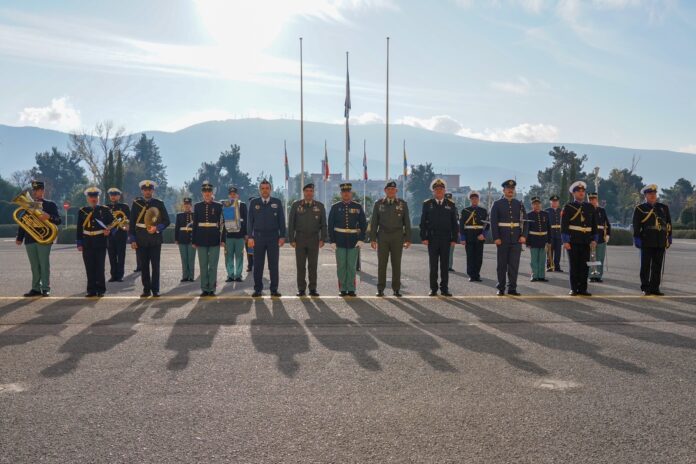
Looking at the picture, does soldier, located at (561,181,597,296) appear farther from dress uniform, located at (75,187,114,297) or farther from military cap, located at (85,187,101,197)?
military cap, located at (85,187,101,197)

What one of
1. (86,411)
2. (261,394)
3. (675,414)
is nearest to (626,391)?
(675,414)

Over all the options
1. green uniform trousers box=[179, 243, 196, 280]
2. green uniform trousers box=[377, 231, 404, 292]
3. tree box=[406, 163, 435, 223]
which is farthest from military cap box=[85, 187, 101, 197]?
tree box=[406, 163, 435, 223]

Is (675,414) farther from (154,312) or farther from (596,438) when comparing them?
(154,312)

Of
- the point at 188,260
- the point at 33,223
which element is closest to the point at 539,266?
the point at 188,260

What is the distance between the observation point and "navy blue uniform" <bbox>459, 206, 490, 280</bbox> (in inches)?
565

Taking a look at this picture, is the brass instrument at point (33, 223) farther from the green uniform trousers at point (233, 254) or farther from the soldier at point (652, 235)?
the soldier at point (652, 235)

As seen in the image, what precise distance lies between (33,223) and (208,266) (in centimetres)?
317

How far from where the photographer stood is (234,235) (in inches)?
560

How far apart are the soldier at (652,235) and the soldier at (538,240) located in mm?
2735

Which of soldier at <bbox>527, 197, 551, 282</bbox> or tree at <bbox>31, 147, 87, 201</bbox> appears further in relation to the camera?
tree at <bbox>31, 147, 87, 201</bbox>

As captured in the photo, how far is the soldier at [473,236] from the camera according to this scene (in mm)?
14344

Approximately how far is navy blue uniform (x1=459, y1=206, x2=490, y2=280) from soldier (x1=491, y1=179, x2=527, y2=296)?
2652 millimetres

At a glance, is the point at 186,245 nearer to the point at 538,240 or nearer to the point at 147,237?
the point at 147,237

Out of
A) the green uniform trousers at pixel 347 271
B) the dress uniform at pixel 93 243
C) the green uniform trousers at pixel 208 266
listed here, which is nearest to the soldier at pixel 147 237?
the dress uniform at pixel 93 243
